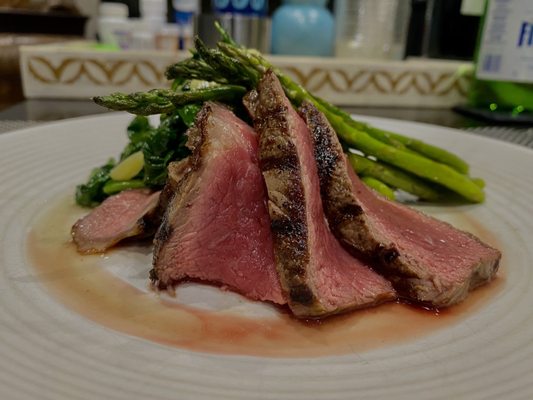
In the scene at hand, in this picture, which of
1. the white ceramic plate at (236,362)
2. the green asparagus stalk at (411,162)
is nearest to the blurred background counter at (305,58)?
the green asparagus stalk at (411,162)

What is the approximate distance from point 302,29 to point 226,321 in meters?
4.41

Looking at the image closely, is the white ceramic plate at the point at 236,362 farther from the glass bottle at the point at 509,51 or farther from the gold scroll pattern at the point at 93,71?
the gold scroll pattern at the point at 93,71

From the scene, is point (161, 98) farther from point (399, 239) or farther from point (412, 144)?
point (412, 144)

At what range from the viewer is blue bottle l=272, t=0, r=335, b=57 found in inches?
208

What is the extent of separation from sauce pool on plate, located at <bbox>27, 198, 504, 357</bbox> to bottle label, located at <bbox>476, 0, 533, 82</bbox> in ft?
9.34

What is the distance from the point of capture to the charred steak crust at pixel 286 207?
57.3 inches

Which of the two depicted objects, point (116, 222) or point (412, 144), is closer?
point (116, 222)

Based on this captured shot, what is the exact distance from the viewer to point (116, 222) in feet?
6.46

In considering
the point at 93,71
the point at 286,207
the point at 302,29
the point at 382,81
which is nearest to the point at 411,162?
the point at 286,207

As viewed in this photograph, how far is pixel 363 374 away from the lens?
1.17m

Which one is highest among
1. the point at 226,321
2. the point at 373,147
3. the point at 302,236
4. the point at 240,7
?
the point at 240,7

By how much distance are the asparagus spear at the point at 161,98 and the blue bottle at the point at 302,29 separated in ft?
11.8

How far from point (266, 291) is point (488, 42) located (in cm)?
347

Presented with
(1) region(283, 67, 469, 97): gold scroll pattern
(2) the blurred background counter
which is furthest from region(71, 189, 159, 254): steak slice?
(1) region(283, 67, 469, 97): gold scroll pattern
